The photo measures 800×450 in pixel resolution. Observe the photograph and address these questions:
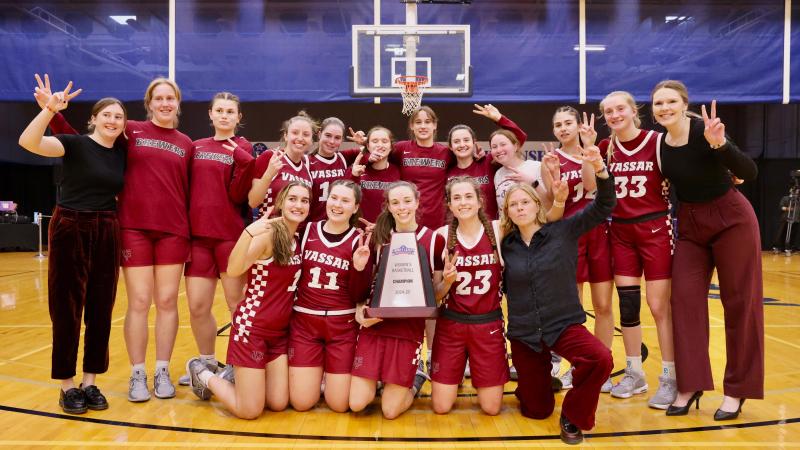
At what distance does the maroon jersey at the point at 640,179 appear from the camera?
3582mm

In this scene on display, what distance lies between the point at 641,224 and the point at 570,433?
132 centimetres

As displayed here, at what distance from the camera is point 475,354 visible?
349cm

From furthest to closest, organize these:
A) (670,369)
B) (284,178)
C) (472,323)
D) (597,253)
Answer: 1. (284,178)
2. (597,253)
3. (670,369)
4. (472,323)

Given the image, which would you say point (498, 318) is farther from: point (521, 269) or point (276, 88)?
point (276, 88)

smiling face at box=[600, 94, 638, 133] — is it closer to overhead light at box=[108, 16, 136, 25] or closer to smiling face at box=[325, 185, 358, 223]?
smiling face at box=[325, 185, 358, 223]

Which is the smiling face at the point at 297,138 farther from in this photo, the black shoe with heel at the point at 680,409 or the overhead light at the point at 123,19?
the overhead light at the point at 123,19

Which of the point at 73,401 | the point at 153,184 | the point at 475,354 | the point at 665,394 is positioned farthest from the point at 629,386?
the point at 73,401

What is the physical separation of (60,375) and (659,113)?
144 inches

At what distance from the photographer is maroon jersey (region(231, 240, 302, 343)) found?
11.3 feet

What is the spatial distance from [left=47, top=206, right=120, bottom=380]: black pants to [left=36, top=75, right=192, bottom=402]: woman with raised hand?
130mm

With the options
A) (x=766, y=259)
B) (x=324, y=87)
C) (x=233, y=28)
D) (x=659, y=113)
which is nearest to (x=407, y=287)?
(x=659, y=113)

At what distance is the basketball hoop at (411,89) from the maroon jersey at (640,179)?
14.6ft

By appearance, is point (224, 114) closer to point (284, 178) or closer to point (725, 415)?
point (284, 178)

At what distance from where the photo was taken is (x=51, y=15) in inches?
364
